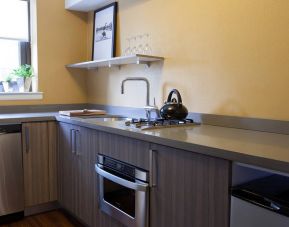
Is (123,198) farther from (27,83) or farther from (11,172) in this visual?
(27,83)

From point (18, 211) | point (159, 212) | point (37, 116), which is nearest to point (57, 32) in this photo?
point (37, 116)

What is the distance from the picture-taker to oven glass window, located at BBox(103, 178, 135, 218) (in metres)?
1.74

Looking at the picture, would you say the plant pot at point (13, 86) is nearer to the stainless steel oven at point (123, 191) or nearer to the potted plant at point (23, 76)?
the potted plant at point (23, 76)

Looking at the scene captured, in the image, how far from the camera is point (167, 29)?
91.7 inches

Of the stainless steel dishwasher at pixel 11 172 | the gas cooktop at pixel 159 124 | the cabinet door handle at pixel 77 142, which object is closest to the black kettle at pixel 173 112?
the gas cooktop at pixel 159 124

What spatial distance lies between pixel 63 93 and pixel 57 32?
666mm

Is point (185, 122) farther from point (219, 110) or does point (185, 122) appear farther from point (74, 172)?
point (74, 172)

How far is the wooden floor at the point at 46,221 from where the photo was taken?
248 centimetres

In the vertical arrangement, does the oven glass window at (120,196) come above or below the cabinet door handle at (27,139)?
below

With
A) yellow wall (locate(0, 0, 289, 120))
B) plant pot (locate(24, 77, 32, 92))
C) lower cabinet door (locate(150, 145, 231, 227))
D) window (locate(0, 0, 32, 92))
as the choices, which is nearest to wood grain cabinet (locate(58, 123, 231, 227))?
lower cabinet door (locate(150, 145, 231, 227))

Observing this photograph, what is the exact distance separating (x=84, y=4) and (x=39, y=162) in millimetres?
1638

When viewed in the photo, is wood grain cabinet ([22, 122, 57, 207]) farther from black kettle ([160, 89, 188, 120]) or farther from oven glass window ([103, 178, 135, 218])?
black kettle ([160, 89, 188, 120])

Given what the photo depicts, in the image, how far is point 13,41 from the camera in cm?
322

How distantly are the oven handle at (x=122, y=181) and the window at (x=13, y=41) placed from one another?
1684 millimetres
